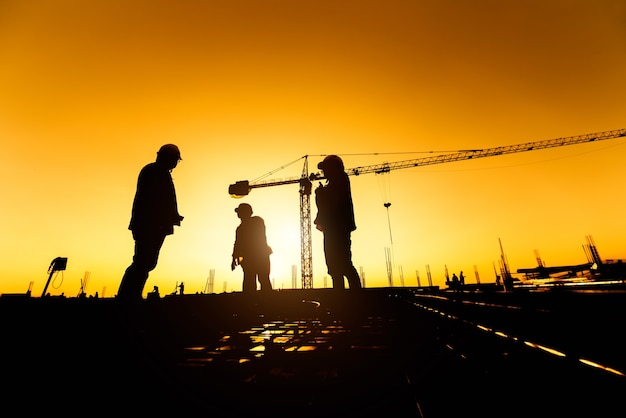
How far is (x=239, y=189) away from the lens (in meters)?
47.4

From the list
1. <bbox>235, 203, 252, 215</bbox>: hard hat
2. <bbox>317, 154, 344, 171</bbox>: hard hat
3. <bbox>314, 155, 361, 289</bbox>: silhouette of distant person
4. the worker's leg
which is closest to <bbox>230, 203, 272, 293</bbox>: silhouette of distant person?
<bbox>235, 203, 252, 215</bbox>: hard hat

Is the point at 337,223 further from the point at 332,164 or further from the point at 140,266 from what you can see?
the point at 140,266

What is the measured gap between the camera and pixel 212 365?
1596mm

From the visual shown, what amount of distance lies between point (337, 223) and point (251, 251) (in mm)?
2648

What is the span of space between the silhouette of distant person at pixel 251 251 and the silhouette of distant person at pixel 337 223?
2130 millimetres

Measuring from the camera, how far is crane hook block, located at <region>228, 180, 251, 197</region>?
155 ft

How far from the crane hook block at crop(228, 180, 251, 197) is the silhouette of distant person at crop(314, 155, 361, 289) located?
44.4 m

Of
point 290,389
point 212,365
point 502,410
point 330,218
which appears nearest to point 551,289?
point 502,410

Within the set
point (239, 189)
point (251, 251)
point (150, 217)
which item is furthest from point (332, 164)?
point (239, 189)

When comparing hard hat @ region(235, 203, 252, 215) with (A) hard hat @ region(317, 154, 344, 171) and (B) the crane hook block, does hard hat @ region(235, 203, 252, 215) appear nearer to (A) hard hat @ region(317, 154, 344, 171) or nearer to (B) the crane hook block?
(A) hard hat @ region(317, 154, 344, 171)

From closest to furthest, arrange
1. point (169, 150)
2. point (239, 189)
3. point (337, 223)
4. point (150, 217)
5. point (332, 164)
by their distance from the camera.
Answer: point (150, 217), point (169, 150), point (337, 223), point (332, 164), point (239, 189)

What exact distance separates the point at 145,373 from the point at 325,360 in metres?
1.05

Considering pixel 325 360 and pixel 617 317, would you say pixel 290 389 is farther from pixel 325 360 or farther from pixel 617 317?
pixel 617 317

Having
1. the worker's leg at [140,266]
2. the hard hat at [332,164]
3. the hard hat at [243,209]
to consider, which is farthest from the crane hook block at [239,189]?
the worker's leg at [140,266]
